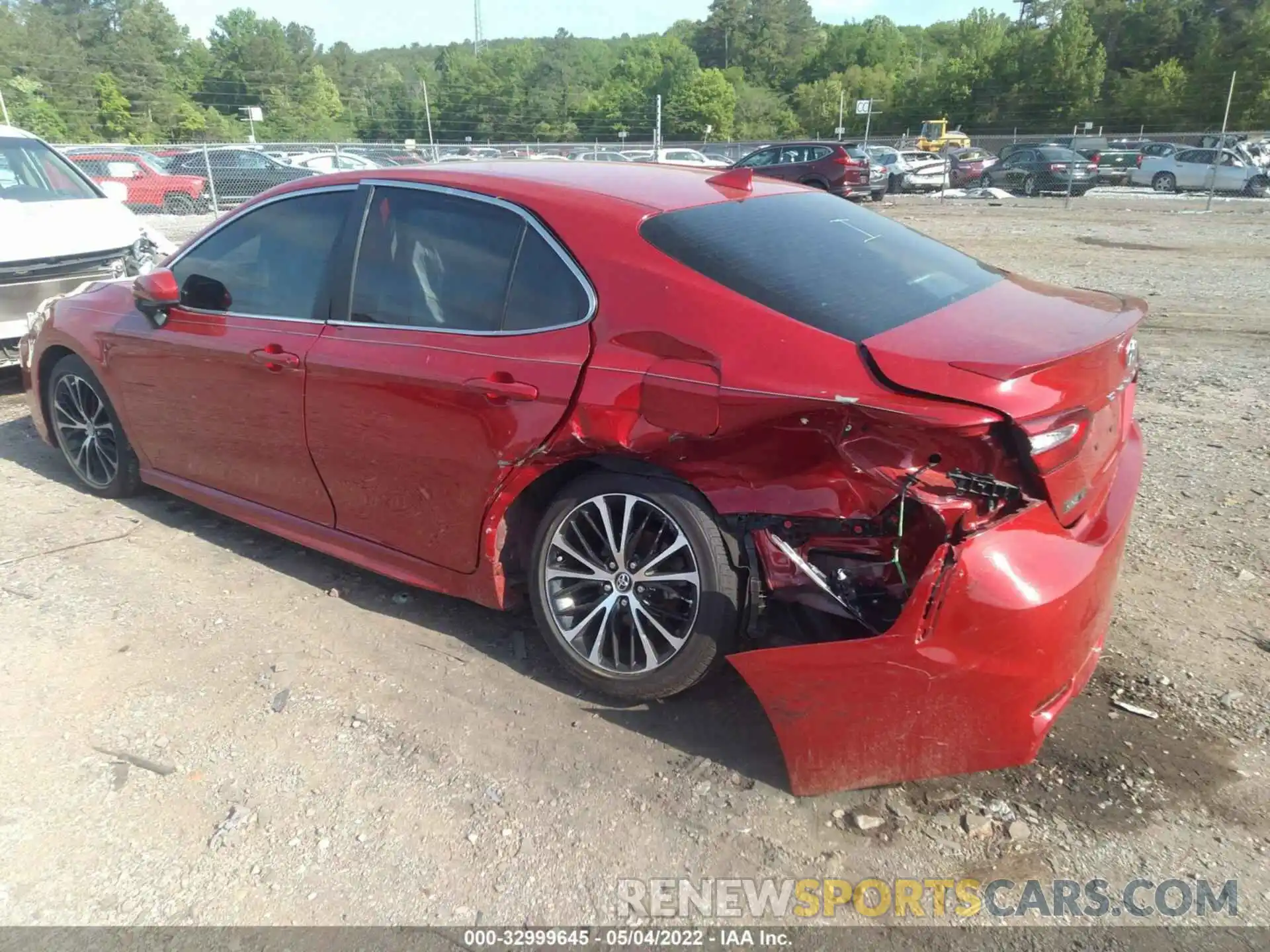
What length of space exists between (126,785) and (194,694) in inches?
18.4

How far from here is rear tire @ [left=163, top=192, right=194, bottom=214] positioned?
19.9 meters

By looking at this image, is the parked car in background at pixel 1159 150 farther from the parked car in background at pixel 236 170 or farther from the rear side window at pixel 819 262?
the rear side window at pixel 819 262

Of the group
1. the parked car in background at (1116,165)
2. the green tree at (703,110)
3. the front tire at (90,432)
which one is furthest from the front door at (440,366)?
the green tree at (703,110)

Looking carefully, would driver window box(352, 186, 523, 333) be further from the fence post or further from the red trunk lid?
the fence post

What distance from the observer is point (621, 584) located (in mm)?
3004

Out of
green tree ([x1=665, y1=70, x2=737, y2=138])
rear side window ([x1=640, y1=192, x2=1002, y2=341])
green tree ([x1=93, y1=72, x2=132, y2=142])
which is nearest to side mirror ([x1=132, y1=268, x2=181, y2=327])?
rear side window ([x1=640, y1=192, x2=1002, y2=341])

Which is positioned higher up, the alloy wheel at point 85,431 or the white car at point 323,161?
the white car at point 323,161

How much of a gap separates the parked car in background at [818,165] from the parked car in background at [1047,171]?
5992 mm

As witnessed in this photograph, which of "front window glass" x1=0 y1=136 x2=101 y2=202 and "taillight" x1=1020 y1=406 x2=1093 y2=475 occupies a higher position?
"front window glass" x1=0 y1=136 x2=101 y2=202

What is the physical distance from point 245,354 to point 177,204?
18880 mm

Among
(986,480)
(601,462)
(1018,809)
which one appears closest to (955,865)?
(1018,809)

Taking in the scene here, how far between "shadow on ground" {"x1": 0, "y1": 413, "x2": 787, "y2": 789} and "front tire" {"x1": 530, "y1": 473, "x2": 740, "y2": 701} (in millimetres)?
123

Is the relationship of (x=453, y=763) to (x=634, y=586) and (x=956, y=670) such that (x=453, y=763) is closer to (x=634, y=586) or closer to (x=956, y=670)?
(x=634, y=586)

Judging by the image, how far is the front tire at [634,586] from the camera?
2.82 metres
